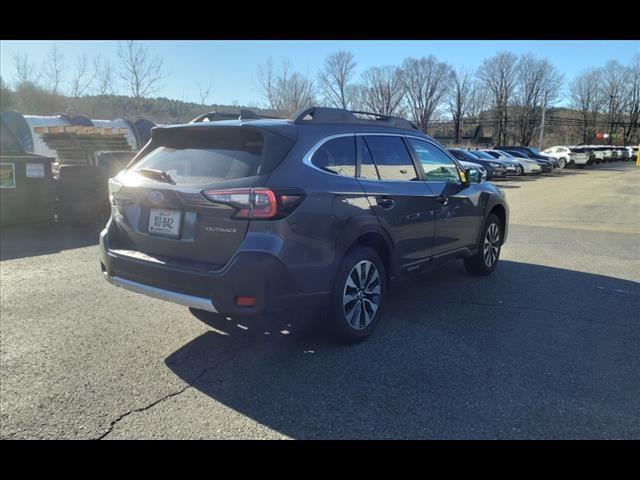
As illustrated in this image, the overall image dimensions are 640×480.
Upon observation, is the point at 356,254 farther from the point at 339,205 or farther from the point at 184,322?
the point at 184,322

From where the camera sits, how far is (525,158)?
3553 centimetres

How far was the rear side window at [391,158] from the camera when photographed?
428 centimetres

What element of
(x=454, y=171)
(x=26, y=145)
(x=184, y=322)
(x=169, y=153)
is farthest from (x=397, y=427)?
(x=26, y=145)

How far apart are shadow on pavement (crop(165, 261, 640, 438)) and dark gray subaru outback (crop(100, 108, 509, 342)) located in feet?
1.60

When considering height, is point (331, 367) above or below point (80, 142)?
below

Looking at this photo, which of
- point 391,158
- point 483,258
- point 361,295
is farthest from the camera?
point 483,258

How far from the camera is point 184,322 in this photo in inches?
175

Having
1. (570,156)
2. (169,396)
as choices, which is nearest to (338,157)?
(169,396)

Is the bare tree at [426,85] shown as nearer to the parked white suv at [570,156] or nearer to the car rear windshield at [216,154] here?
the parked white suv at [570,156]

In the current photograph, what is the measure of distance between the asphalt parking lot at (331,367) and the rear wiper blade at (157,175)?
1408mm

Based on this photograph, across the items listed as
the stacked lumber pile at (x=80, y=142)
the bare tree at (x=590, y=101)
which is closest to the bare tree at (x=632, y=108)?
the bare tree at (x=590, y=101)

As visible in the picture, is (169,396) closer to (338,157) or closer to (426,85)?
(338,157)

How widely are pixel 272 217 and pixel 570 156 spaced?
48772 millimetres

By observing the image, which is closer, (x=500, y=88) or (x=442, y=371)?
(x=442, y=371)
